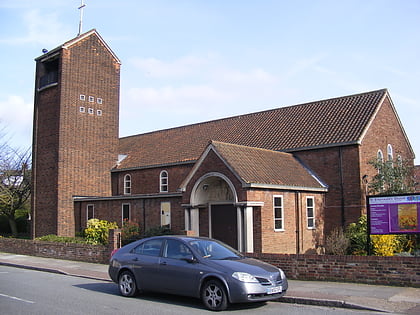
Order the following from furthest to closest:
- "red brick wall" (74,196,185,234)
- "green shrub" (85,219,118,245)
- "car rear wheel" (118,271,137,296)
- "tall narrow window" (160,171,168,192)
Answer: "tall narrow window" (160,171,168,192)
"green shrub" (85,219,118,245)
"red brick wall" (74,196,185,234)
"car rear wheel" (118,271,137,296)

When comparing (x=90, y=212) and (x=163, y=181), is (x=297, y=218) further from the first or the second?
(x=90, y=212)

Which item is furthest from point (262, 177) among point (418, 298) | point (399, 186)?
point (418, 298)

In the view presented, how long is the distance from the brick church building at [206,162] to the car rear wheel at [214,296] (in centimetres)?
832

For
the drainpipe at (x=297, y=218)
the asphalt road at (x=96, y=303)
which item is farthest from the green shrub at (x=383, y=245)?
the asphalt road at (x=96, y=303)

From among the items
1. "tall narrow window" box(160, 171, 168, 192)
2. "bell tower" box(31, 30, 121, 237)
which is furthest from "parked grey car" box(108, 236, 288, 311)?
"bell tower" box(31, 30, 121, 237)

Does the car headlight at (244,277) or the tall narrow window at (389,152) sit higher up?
the tall narrow window at (389,152)

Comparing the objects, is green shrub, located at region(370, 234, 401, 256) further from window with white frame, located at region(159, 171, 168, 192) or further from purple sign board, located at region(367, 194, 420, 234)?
window with white frame, located at region(159, 171, 168, 192)

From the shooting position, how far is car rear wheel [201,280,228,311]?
9.91 m

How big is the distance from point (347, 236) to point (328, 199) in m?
4.42

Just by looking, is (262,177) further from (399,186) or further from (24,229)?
(24,229)

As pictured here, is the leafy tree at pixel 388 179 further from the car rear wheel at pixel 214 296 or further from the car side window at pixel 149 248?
the car rear wheel at pixel 214 296

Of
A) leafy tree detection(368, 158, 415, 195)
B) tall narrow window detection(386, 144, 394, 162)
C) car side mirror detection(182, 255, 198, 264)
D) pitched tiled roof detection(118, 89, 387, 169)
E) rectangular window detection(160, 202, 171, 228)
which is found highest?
pitched tiled roof detection(118, 89, 387, 169)

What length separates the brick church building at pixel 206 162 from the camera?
20.4m

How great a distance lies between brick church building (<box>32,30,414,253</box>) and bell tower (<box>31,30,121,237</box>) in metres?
0.07
